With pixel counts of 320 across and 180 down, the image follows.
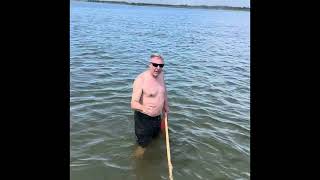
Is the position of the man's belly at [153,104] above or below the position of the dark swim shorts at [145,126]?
above

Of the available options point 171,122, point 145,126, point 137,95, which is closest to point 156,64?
point 137,95

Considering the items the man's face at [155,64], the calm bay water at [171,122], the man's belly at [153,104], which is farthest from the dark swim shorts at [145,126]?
the man's face at [155,64]

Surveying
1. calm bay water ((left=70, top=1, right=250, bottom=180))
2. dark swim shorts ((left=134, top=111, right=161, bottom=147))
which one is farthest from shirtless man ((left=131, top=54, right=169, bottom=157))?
calm bay water ((left=70, top=1, right=250, bottom=180))

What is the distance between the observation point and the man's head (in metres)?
7.04

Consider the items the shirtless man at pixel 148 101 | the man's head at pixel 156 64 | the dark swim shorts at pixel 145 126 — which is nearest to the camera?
the man's head at pixel 156 64

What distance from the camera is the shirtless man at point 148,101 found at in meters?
7.23

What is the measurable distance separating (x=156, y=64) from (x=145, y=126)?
1228mm

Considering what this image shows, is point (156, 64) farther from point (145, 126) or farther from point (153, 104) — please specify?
point (145, 126)

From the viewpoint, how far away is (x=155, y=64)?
279 inches

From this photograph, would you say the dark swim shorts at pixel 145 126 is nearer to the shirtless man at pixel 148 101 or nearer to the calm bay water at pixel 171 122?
the shirtless man at pixel 148 101
